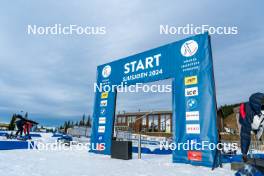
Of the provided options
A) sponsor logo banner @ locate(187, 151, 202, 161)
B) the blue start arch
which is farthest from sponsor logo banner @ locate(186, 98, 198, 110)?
sponsor logo banner @ locate(187, 151, 202, 161)

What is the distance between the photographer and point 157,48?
32.3 feet

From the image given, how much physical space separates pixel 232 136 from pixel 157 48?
2234 centimetres

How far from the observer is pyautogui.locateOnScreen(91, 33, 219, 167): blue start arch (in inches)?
299

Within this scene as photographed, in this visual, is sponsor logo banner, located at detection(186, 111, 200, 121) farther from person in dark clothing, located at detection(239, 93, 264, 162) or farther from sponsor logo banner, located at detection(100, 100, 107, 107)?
person in dark clothing, located at detection(239, 93, 264, 162)

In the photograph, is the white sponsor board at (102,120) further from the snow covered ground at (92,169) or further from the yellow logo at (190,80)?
the yellow logo at (190,80)

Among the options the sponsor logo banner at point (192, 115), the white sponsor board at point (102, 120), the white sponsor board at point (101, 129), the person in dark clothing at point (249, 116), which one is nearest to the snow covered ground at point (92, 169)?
the sponsor logo banner at point (192, 115)

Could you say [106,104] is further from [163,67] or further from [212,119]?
[212,119]

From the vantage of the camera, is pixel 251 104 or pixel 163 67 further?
pixel 163 67

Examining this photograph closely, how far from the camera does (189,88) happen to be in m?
8.34

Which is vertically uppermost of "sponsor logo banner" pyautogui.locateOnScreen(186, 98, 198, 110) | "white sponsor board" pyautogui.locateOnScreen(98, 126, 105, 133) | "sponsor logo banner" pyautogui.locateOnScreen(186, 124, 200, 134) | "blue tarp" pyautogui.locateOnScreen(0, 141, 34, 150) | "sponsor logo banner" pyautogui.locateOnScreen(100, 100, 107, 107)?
"sponsor logo banner" pyautogui.locateOnScreen(100, 100, 107, 107)

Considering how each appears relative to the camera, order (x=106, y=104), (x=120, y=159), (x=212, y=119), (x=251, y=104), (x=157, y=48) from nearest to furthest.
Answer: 1. (x=251, y=104)
2. (x=212, y=119)
3. (x=120, y=159)
4. (x=157, y=48)
5. (x=106, y=104)

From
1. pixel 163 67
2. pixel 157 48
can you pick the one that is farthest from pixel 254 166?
pixel 157 48

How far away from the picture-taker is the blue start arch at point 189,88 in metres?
7.59

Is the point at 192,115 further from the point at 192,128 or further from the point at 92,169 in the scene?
the point at 92,169
